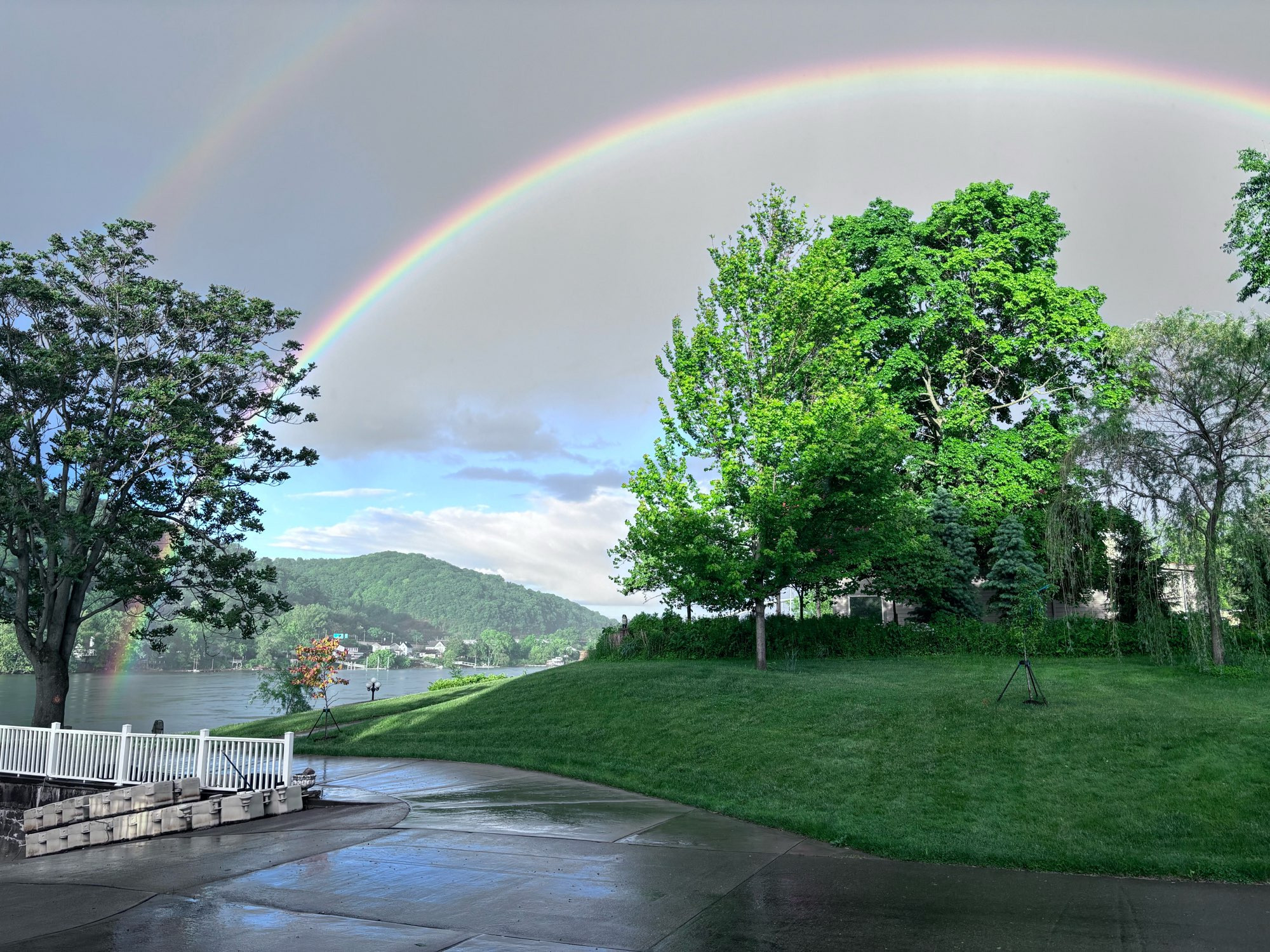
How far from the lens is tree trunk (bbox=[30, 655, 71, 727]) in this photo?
77.7 ft

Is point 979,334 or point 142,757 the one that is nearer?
point 142,757

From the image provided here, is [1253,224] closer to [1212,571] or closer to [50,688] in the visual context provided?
[1212,571]

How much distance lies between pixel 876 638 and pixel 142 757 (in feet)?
73.4

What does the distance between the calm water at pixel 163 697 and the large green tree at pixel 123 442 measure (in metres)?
20.1

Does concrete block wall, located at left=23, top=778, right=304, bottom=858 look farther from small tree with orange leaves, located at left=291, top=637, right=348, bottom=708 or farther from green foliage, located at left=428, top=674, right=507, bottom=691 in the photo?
green foliage, located at left=428, top=674, right=507, bottom=691

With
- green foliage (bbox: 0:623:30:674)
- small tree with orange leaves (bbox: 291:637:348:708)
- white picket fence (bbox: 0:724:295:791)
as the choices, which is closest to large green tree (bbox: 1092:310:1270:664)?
white picket fence (bbox: 0:724:295:791)

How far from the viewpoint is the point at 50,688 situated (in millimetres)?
24047

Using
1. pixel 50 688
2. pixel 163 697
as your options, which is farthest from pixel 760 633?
pixel 163 697

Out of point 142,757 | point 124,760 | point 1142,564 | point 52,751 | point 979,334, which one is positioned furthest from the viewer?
point 979,334

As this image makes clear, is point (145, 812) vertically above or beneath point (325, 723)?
above

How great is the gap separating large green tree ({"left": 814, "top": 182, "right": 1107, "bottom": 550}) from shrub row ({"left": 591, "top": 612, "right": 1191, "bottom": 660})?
5360 mm

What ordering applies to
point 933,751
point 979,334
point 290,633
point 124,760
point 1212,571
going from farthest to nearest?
point 290,633 → point 979,334 → point 1212,571 → point 124,760 → point 933,751

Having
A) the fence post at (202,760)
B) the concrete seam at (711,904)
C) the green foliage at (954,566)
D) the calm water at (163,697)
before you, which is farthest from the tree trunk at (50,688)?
the green foliage at (954,566)

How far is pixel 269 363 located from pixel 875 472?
19.0 meters
